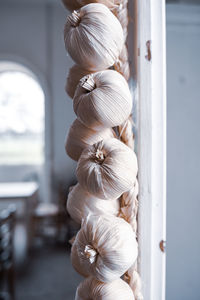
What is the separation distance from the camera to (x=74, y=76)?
9.9 inches

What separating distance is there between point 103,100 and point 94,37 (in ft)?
0.17

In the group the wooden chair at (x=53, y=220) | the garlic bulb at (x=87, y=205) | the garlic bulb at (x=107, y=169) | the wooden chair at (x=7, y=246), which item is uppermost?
the garlic bulb at (x=107, y=169)

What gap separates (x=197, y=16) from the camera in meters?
0.93

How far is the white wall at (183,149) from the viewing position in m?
0.92

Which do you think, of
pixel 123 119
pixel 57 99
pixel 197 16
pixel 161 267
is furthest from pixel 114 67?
pixel 57 99

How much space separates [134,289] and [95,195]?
94 millimetres

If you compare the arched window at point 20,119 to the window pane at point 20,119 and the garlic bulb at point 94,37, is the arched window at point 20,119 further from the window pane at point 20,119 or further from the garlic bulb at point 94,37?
the garlic bulb at point 94,37

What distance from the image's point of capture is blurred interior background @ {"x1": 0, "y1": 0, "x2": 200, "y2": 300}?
0.94 metres

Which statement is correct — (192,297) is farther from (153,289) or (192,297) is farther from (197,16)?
(197,16)

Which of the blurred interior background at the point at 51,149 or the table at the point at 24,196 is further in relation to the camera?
the table at the point at 24,196

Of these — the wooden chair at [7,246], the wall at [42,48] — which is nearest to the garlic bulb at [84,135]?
the wooden chair at [7,246]

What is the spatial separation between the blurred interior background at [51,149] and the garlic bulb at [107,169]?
13cm

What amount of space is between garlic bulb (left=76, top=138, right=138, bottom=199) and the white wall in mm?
777

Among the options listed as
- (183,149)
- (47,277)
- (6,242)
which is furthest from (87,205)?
(47,277)
